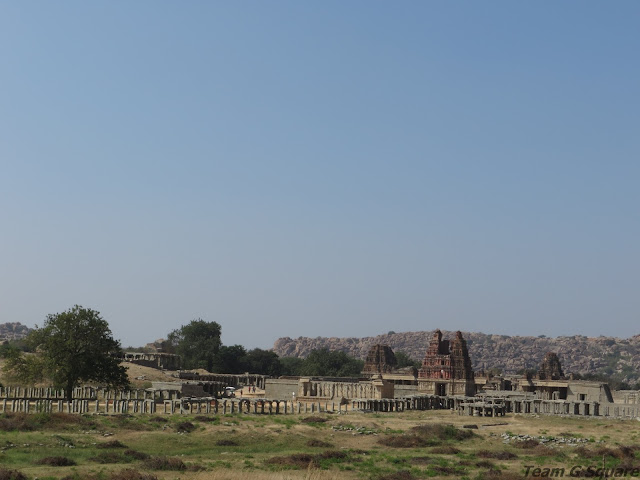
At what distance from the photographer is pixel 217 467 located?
4319 cm

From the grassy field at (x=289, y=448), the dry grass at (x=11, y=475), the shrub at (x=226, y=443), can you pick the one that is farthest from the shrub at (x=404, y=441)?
the dry grass at (x=11, y=475)

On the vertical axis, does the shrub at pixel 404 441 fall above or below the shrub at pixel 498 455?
above

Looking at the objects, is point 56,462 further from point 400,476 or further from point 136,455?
point 400,476

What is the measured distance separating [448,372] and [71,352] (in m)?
61.9

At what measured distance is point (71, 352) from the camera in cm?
7375

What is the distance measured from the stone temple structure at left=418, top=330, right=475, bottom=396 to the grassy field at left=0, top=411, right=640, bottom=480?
4349 centimetres

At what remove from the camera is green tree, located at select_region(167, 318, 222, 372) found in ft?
495

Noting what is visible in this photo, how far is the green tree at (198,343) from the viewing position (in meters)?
151

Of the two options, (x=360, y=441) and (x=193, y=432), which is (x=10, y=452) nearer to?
(x=193, y=432)

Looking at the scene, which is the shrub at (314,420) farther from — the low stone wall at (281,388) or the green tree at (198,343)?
the green tree at (198,343)

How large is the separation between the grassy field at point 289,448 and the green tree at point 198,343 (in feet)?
261

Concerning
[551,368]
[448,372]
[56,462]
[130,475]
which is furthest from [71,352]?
[551,368]

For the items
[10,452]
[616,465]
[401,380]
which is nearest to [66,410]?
[10,452]

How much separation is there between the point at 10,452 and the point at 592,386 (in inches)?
3142
